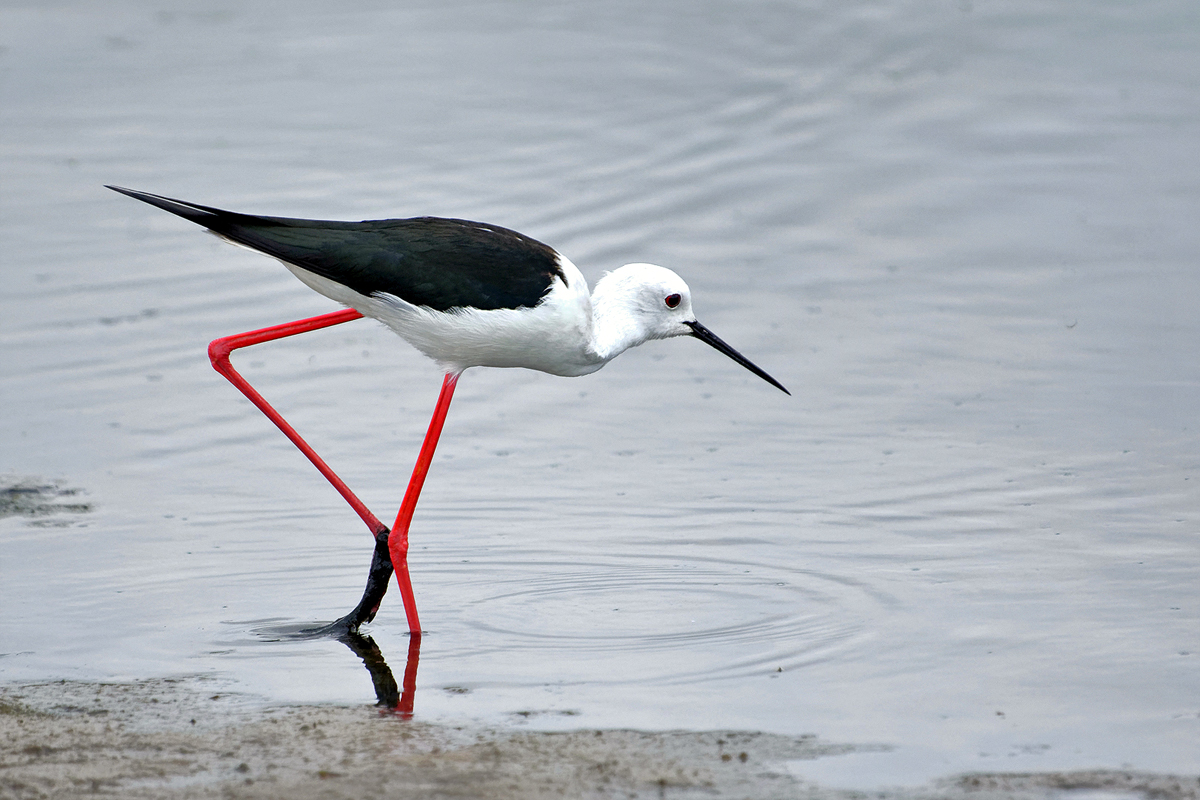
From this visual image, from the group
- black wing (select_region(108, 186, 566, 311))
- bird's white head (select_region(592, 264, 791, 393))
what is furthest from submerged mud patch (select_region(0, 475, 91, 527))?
bird's white head (select_region(592, 264, 791, 393))

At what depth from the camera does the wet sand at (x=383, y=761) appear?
4.55 m

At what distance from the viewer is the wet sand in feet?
14.9

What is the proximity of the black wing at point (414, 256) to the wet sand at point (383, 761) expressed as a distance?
1671 mm

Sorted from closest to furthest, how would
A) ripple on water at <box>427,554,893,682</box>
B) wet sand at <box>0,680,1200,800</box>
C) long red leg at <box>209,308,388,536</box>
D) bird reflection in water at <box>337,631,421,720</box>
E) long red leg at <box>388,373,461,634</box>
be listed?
1. wet sand at <box>0,680,1200,800</box>
2. bird reflection in water at <box>337,631,421,720</box>
3. ripple on water at <box>427,554,893,682</box>
4. long red leg at <box>388,373,461,634</box>
5. long red leg at <box>209,308,388,536</box>

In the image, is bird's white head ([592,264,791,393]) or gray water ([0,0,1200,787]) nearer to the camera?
gray water ([0,0,1200,787])

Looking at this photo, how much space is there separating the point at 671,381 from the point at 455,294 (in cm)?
335

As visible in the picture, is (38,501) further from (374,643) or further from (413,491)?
(374,643)

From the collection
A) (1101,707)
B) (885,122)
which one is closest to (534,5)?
(885,122)

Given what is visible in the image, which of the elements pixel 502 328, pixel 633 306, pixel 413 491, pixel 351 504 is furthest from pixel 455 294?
pixel 351 504

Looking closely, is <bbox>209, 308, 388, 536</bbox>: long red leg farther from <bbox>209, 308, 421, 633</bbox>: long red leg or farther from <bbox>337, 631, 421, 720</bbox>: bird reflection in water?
<bbox>337, 631, 421, 720</bbox>: bird reflection in water

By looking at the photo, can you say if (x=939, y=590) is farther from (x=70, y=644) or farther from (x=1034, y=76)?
(x=1034, y=76)

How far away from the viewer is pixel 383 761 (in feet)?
15.7

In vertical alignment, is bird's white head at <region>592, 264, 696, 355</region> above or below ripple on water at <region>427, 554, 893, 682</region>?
above

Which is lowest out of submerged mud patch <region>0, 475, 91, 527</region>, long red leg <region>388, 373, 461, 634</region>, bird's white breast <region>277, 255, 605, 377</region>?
submerged mud patch <region>0, 475, 91, 527</region>
